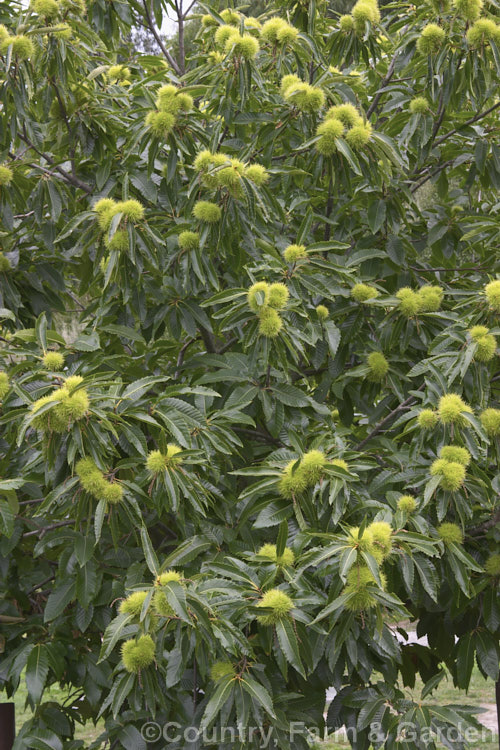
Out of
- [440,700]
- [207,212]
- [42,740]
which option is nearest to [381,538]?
[207,212]

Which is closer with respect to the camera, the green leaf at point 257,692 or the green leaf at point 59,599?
the green leaf at point 257,692

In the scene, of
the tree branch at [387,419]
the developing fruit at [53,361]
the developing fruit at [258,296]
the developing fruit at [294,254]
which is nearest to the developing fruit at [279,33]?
the developing fruit at [294,254]

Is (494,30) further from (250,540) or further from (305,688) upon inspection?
(305,688)

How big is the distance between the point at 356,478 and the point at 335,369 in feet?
2.05

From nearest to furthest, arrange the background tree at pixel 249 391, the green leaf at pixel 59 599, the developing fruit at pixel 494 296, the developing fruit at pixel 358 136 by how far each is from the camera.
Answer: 1. the background tree at pixel 249 391
2. the developing fruit at pixel 494 296
3. the green leaf at pixel 59 599
4. the developing fruit at pixel 358 136

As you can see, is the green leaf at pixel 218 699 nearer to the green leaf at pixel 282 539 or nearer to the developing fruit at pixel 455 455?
the green leaf at pixel 282 539

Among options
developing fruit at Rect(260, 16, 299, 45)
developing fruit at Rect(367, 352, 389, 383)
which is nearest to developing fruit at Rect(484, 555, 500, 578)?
developing fruit at Rect(367, 352, 389, 383)

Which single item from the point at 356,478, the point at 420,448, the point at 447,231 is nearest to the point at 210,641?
the point at 356,478

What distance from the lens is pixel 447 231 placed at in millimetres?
2600

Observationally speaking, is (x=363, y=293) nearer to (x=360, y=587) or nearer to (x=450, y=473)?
(x=450, y=473)

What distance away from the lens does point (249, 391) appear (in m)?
1.96

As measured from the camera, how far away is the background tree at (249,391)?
1538 mm

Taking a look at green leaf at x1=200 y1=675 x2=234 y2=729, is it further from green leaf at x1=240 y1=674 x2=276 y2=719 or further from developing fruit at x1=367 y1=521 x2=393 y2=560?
developing fruit at x1=367 y1=521 x2=393 y2=560

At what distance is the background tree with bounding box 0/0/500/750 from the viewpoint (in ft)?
5.05
